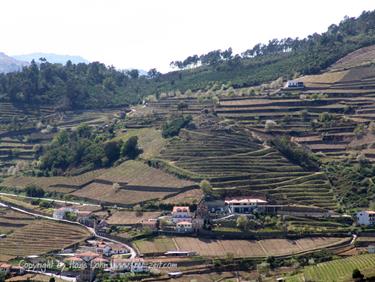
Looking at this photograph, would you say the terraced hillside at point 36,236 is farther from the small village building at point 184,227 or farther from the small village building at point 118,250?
the small village building at point 184,227

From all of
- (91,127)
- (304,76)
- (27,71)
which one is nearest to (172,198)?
(91,127)

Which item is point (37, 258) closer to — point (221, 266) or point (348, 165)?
point (221, 266)

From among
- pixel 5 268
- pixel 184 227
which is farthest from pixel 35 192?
pixel 5 268

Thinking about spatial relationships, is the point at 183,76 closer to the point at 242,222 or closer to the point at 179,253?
the point at 242,222

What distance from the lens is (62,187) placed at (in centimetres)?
7406

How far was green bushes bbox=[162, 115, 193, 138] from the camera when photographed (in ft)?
254

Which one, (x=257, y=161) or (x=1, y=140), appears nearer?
(x=257, y=161)

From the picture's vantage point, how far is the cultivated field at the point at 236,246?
54900mm

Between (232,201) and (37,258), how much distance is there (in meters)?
15.7

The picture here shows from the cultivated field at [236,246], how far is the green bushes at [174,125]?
70.4ft

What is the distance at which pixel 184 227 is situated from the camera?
192 ft

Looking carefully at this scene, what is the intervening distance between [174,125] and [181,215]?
20.7m

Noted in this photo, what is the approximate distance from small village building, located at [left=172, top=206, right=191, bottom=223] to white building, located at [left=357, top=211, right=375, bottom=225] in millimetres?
12751

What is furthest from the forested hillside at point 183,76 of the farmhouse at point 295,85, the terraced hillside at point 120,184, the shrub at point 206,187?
the shrub at point 206,187
